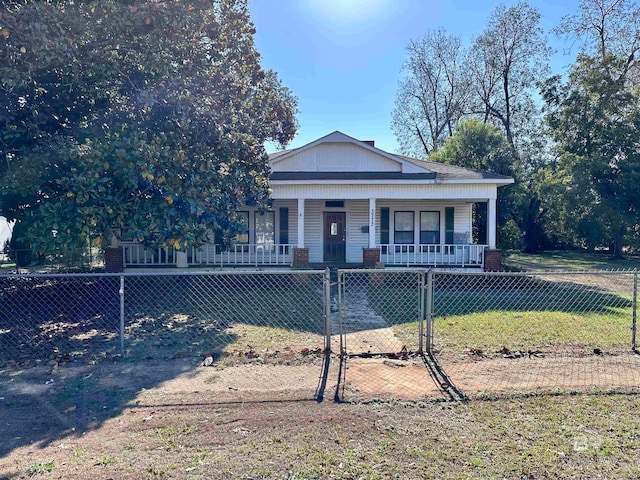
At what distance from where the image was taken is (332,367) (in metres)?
5.40

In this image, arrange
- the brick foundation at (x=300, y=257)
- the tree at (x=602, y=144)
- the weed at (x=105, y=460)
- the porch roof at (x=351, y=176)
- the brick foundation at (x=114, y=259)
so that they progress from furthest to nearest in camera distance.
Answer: the tree at (x=602, y=144)
the porch roof at (x=351, y=176)
the brick foundation at (x=300, y=257)
the brick foundation at (x=114, y=259)
the weed at (x=105, y=460)

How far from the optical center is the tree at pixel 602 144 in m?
22.1

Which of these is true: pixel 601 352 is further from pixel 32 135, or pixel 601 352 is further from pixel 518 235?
pixel 518 235

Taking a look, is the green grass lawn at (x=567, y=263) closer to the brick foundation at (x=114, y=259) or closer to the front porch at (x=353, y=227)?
the front porch at (x=353, y=227)

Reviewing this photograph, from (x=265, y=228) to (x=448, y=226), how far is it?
7.39 meters

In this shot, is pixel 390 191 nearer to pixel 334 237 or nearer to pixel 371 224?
pixel 371 224

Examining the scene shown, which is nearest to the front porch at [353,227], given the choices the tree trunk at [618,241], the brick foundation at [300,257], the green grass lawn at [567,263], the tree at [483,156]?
the brick foundation at [300,257]

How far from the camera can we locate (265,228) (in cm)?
1623

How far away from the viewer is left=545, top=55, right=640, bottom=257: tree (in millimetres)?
22062

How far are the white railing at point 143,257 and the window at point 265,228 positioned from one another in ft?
11.1

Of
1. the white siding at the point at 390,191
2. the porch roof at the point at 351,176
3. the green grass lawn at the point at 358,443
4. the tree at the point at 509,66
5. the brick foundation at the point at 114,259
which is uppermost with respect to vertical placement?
the tree at the point at 509,66

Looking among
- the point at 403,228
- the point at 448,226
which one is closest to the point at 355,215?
the point at 403,228

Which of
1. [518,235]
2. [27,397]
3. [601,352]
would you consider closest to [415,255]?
[601,352]

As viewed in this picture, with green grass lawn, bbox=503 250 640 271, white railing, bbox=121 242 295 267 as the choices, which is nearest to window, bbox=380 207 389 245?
white railing, bbox=121 242 295 267
